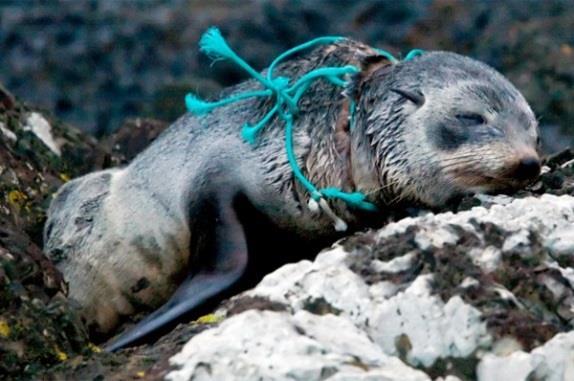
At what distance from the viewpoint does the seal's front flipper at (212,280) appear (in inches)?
245

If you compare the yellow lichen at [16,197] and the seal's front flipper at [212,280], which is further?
the yellow lichen at [16,197]

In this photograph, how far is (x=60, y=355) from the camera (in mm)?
5645

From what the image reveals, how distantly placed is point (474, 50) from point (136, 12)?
9.90 ft

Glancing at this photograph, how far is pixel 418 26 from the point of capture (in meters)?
14.8

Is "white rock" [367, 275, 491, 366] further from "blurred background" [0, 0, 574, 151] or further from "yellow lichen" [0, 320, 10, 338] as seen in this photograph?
"blurred background" [0, 0, 574, 151]

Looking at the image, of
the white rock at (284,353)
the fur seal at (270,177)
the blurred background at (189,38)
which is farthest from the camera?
the blurred background at (189,38)

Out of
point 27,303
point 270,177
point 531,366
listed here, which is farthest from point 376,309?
point 270,177

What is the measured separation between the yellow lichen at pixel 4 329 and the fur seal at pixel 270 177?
629mm

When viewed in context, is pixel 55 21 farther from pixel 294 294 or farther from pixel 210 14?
pixel 294 294

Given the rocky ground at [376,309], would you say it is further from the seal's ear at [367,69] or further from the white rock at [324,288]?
the seal's ear at [367,69]

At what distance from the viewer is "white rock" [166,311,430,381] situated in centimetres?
495

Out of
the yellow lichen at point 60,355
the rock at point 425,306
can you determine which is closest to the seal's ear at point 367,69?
the rock at point 425,306

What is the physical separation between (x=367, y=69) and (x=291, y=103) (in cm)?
33

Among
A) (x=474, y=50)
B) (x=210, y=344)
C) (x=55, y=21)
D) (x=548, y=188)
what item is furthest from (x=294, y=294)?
(x=55, y=21)
